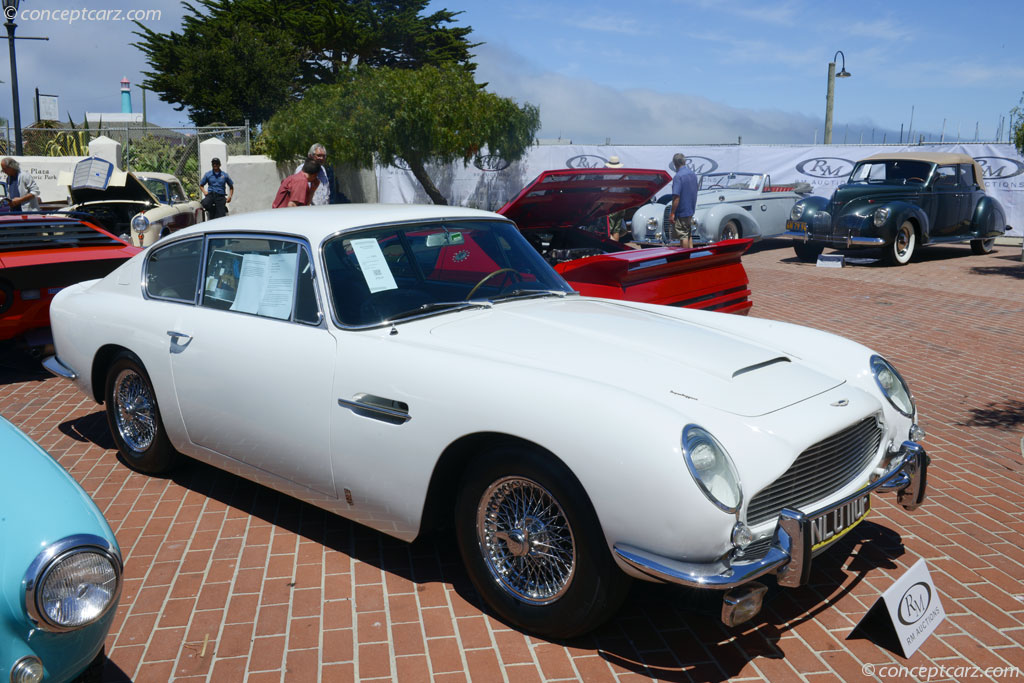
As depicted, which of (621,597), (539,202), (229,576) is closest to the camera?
(621,597)

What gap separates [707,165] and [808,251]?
597 cm

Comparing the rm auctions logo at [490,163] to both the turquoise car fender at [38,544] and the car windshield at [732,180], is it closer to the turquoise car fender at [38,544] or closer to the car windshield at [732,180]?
the car windshield at [732,180]

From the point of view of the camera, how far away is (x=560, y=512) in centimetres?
283

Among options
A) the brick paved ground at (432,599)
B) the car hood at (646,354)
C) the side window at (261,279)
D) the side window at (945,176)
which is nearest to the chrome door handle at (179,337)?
the side window at (261,279)

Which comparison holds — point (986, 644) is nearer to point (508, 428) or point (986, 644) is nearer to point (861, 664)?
point (861, 664)

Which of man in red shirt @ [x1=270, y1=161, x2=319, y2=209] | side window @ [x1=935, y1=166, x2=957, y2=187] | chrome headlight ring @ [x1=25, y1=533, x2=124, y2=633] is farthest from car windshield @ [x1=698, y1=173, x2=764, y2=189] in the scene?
chrome headlight ring @ [x1=25, y1=533, x2=124, y2=633]

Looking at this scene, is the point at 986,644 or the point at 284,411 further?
the point at 284,411

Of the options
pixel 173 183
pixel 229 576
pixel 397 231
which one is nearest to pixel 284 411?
pixel 229 576

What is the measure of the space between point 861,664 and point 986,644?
0.50 m

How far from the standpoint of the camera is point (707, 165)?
20.2 m

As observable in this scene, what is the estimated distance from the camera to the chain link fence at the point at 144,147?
22969 millimetres

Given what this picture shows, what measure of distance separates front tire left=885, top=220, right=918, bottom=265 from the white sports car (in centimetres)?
217

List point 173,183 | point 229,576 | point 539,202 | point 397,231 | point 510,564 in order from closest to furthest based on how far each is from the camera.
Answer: point 510,564 < point 229,576 < point 397,231 < point 539,202 < point 173,183

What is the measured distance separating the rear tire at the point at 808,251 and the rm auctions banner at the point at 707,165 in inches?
133
